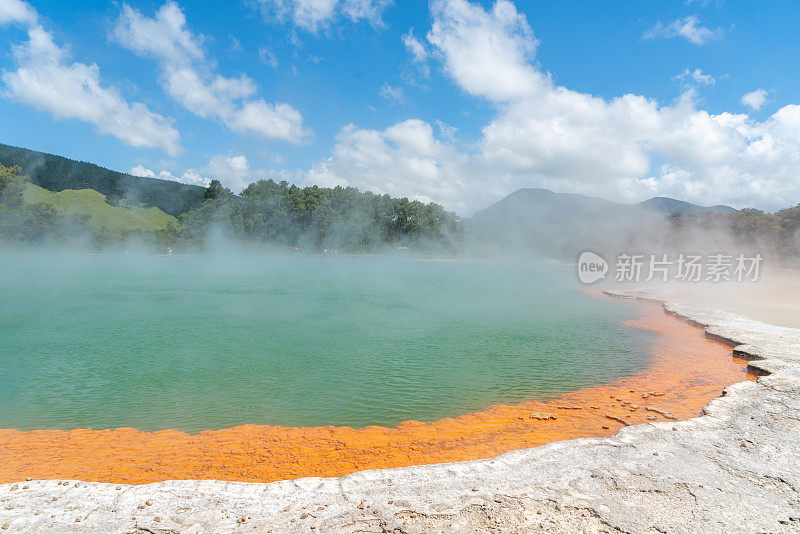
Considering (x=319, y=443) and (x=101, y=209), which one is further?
(x=101, y=209)

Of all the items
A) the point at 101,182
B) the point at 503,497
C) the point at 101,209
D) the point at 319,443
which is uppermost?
the point at 101,182

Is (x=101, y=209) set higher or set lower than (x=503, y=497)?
higher

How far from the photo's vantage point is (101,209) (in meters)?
70.8

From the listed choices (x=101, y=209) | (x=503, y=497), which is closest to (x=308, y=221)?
(x=101, y=209)

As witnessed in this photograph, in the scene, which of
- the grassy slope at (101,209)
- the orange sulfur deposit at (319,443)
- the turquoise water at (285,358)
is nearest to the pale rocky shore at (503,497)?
the orange sulfur deposit at (319,443)

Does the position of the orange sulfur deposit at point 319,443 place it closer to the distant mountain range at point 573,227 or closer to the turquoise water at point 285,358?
the turquoise water at point 285,358

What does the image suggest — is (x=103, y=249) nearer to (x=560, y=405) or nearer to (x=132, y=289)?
(x=132, y=289)

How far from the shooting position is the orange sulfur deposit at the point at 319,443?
15.5 feet

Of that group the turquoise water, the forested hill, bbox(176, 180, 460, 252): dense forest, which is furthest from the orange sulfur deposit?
the forested hill

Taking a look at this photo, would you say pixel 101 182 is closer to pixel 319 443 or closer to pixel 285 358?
pixel 285 358

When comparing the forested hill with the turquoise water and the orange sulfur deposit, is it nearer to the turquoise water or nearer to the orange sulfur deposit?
the turquoise water

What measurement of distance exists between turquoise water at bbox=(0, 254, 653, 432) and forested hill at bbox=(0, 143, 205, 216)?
230 feet

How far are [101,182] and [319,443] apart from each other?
310 ft

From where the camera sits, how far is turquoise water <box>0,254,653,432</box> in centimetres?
681
